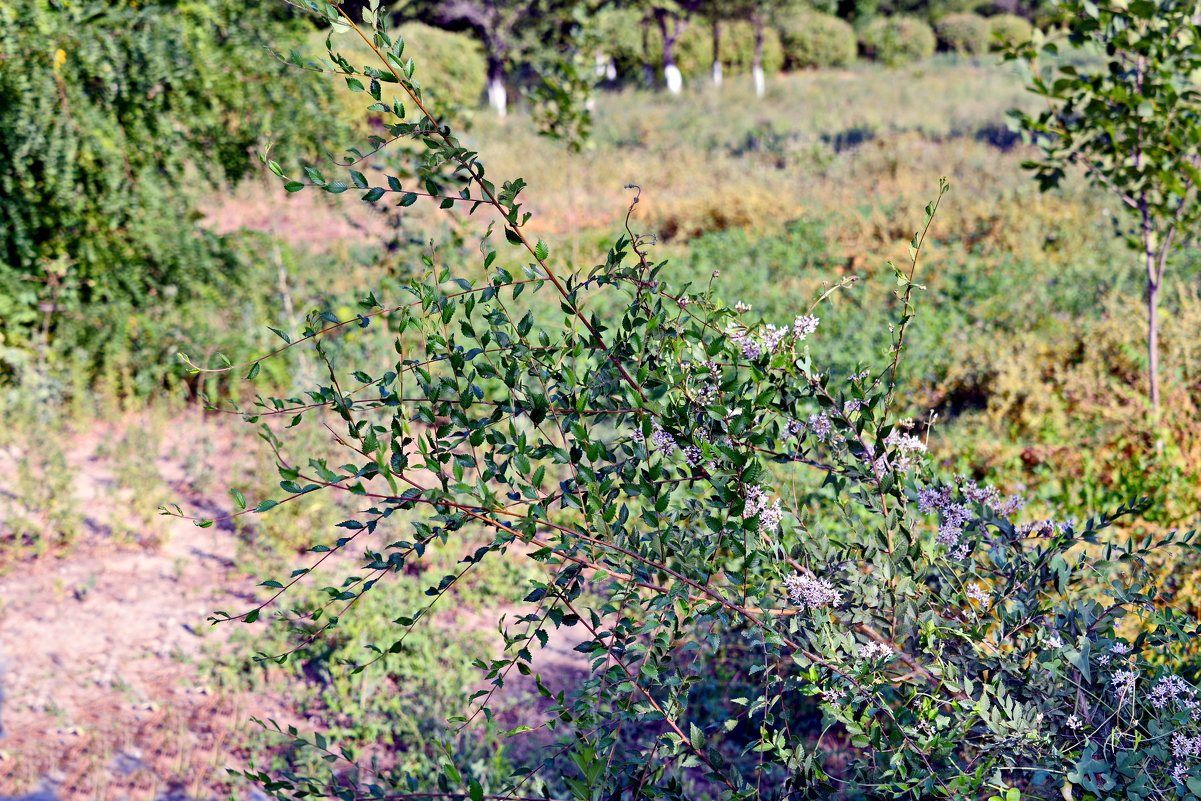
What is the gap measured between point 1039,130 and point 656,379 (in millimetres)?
3419

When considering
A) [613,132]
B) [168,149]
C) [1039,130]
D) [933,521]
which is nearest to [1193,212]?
[1039,130]

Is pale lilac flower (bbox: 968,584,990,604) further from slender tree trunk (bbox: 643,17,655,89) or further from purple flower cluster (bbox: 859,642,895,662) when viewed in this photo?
slender tree trunk (bbox: 643,17,655,89)

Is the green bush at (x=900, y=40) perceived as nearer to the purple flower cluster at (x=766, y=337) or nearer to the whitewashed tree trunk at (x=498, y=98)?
the whitewashed tree trunk at (x=498, y=98)

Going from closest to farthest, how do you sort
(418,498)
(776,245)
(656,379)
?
1. (418,498)
2. (656,379)
3. (776,245)

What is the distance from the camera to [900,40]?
35.0 m

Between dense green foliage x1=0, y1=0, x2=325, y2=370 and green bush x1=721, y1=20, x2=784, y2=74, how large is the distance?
29.2 meters

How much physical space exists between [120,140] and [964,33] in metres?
38.5

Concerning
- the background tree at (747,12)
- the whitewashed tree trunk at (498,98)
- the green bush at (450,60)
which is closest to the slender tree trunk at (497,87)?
the whitewashed tree trunk at (498,98)

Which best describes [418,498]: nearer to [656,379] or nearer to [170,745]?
[656,379]

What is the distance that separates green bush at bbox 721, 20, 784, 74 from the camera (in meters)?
32.9

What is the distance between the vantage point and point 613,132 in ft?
60.0

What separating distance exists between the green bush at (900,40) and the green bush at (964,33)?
1.46 m

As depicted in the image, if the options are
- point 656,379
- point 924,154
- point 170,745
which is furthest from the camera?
point 924,154

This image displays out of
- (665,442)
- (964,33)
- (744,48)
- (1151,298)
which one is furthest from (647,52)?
(665,442)
